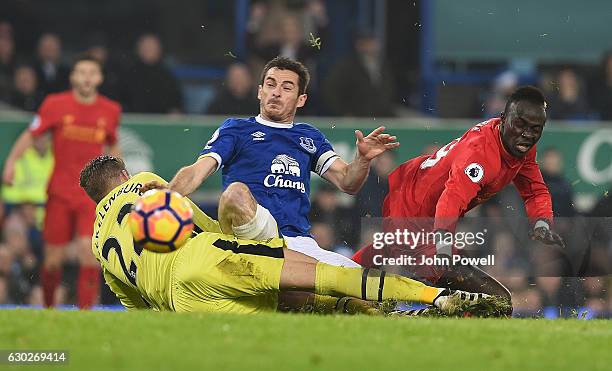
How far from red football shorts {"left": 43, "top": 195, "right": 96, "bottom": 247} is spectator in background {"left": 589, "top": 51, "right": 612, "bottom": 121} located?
22.2 feet

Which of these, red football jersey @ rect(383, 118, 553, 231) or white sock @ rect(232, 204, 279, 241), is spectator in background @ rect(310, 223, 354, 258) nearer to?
red football jersey @ rect(383, 118, 553, 231)

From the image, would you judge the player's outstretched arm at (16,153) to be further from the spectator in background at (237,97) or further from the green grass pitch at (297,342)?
the green grass pitch at (297,342)

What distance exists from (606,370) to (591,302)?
419cm

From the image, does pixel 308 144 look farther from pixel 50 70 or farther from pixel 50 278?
pixel 50 70

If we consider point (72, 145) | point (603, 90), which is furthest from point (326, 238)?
point (603, 90)

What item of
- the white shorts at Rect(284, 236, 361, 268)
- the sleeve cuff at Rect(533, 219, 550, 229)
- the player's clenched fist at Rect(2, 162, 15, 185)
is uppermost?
the player's clenched fist at Rect(2, 162, 15, 185)

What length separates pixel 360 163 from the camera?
10.4 meters

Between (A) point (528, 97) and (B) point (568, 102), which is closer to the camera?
(A) point (528, 97)

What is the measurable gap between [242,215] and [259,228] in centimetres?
20

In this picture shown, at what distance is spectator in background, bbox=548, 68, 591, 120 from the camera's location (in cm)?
1656

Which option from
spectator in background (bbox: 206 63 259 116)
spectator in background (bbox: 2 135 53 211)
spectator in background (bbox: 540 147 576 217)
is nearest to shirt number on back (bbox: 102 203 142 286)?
spectator in background (bbox: 540 147 576 217)

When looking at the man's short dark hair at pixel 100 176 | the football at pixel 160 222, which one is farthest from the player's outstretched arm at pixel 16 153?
the football at pixel 160 222

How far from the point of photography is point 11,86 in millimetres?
17141

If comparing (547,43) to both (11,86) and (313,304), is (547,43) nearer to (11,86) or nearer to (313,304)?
(11,86)
